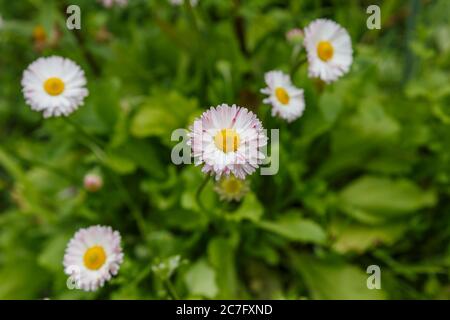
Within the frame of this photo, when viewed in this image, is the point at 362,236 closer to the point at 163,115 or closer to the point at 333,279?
the point at 333,279

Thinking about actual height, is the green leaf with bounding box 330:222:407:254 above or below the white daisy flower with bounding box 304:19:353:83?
below

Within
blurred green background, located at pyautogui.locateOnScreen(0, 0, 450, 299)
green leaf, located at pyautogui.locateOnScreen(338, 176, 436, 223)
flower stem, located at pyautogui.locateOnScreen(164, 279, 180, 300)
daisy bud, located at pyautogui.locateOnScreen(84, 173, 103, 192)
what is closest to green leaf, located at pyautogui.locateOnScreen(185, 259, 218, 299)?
blurred green background, located at pyautogui.locateOnScreen(0, 0, 450, 299)

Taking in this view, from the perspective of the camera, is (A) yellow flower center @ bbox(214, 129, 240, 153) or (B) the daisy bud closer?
(A) yellow flower center @ bbox(214, 129, 240, 153)

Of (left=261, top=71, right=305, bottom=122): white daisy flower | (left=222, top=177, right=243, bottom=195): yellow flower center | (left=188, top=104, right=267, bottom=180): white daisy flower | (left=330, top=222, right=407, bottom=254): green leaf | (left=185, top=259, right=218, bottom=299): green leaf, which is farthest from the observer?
(left=330, top=222, right=407, bottom=254): green leaf

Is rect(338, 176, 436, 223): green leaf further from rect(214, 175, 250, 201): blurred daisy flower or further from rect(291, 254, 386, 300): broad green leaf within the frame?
rect(214, 175, 250, 201): blurred daisy flower

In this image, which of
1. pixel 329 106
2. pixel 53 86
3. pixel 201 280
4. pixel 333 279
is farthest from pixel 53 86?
pixel 333 279

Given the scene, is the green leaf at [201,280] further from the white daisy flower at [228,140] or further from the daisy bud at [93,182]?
the white daisy flower at [228,140]

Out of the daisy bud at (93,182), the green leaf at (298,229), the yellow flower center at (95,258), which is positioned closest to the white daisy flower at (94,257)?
the yellow flower center at (95,258)
